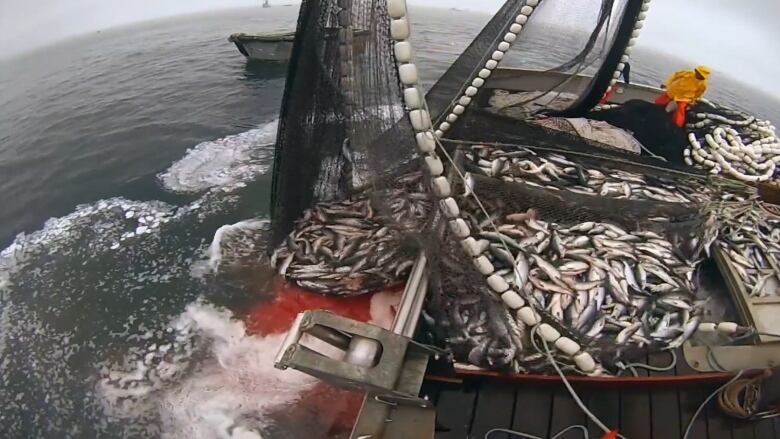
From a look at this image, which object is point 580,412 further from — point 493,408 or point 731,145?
point 731,145

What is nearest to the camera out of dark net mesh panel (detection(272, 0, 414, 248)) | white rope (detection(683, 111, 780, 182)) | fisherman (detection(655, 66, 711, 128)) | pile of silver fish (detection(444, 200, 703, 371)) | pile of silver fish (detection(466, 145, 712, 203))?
pile of silver fish (detection(444, 200, 703, 371))

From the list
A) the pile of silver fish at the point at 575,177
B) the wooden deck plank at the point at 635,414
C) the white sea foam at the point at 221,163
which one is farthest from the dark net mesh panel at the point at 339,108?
the white sea foam at the point at 221,163

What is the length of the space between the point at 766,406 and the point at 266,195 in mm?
7076

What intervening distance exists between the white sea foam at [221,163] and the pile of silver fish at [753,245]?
7268mm

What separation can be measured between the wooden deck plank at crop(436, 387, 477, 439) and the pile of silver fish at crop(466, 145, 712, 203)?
243cm

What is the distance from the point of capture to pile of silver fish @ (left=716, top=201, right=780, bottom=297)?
4.95 metres

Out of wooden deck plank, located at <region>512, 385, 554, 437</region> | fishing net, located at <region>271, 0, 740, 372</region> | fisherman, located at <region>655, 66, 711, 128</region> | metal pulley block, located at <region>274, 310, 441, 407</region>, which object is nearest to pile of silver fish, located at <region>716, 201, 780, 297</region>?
fishing net, located at <region>271, 0, 740, 372</region>

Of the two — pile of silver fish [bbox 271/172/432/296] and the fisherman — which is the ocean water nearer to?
pile of silver fish [bbox 271/172/432/296]

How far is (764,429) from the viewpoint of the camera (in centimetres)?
406

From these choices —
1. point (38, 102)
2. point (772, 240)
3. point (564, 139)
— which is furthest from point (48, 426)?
point (38, 102)

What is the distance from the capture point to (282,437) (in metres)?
4.89

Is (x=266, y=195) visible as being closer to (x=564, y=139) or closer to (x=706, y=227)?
(x=564, y=139)

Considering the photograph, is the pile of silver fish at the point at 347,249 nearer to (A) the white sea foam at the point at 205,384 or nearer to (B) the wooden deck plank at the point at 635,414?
(A) the white sea foam at the point at 205,384

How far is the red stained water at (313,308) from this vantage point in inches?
198
